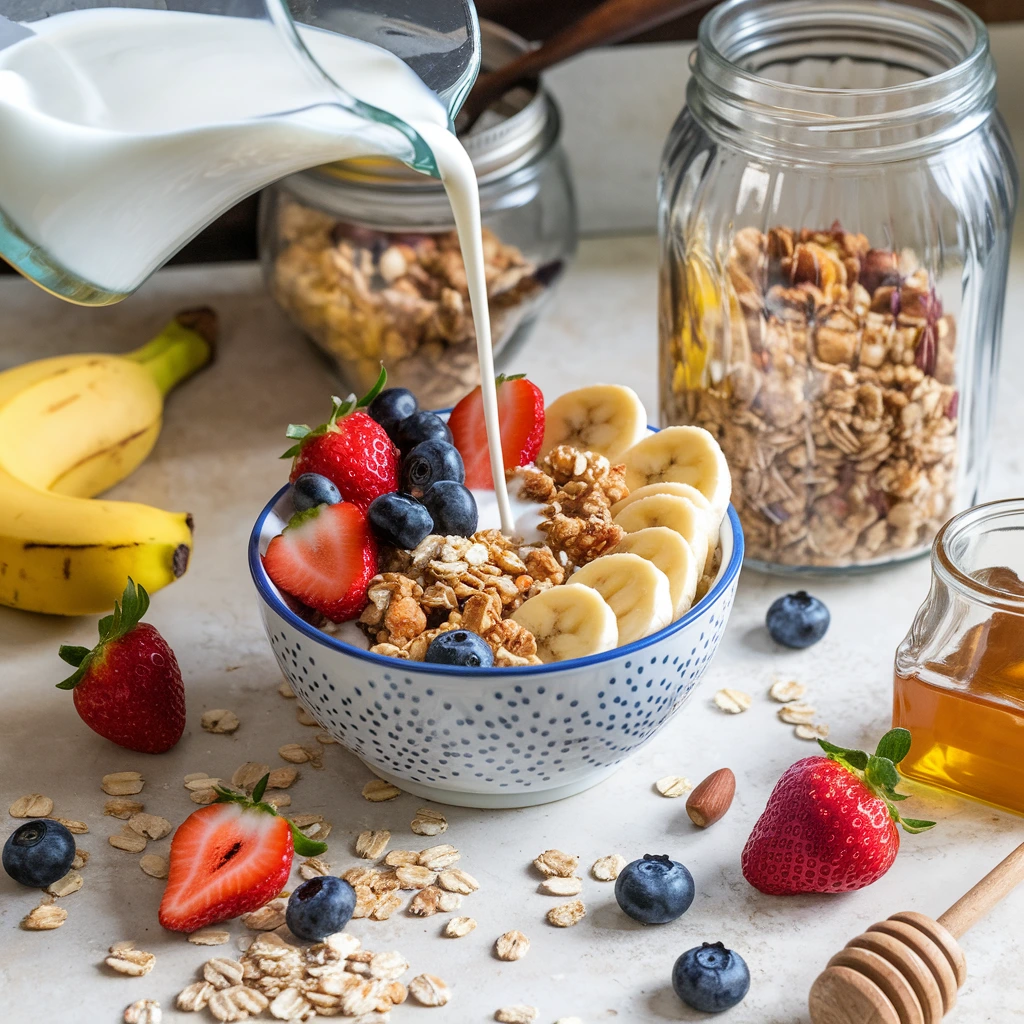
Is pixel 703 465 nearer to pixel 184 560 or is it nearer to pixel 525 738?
pixel 525 738

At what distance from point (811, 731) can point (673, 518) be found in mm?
197

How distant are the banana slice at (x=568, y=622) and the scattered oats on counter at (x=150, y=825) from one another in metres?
0.27

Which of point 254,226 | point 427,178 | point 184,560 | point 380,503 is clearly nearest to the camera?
point 380,503

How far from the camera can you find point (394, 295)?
1229 millimetres

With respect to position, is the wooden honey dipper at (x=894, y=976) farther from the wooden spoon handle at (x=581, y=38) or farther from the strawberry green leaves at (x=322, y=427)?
the wooden spoon handle at (x=581, y=38)

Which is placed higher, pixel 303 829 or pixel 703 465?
pixel 703 465

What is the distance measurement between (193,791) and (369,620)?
0.19 meters

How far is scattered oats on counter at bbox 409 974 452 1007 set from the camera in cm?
74

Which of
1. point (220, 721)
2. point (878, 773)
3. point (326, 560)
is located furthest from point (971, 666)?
point (220, 721)

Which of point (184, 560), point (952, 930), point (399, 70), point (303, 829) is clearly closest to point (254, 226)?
point (184, 560)

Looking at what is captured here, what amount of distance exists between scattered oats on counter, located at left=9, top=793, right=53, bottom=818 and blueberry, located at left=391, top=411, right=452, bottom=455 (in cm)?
34

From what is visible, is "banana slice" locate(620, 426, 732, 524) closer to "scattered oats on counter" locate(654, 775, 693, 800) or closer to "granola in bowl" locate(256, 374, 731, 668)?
→ "granola in bowl" locate(256, 374, 731, 668)

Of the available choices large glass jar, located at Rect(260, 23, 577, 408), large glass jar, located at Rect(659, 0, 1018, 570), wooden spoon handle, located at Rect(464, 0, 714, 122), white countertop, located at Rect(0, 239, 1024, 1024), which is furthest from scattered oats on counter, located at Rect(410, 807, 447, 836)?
wooden spoon handle, located at Rect(464, 0, 714, 122)

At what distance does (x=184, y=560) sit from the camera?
1.06 m
